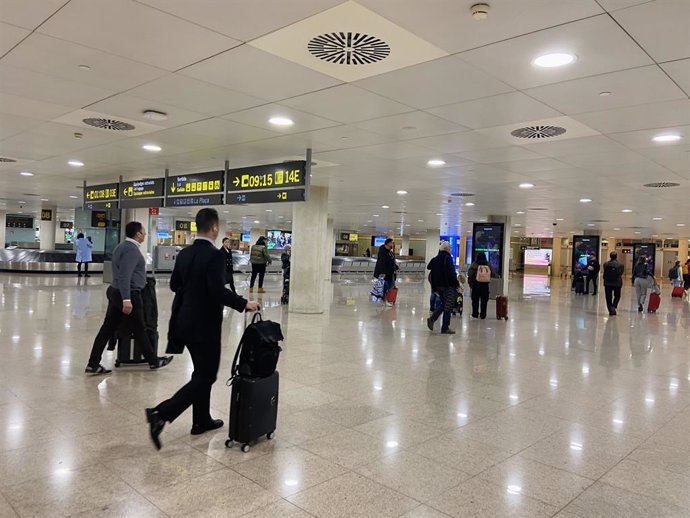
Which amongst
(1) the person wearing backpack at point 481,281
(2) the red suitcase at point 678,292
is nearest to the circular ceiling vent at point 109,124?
(1) the person wearing backpack at point 481,281

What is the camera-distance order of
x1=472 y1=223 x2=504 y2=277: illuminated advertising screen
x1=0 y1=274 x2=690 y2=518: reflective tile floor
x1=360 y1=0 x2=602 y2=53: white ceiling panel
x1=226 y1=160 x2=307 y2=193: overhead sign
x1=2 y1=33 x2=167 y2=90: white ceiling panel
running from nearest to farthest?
x1=0 y1=274 x2=690 y2=518: reflective tile floor
x1=360 y1=0 x2=602 y2=53: white ceiling panel
x1=2 y1=33 x2=167 y2=90: white ceiling panel
x1=226 y1=160 x2=307 y2=193: overhead sign
x1=472 y1=223 x2=504 y2=277: illuminated advertising screen

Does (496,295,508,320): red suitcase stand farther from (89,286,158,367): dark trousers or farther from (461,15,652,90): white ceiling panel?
(89,286,158,367): dark trousers

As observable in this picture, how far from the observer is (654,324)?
45.2 feet

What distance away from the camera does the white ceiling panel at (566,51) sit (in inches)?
163

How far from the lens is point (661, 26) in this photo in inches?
157

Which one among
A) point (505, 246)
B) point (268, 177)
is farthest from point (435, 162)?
point (505, 246)

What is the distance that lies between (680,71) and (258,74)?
4.20 meters

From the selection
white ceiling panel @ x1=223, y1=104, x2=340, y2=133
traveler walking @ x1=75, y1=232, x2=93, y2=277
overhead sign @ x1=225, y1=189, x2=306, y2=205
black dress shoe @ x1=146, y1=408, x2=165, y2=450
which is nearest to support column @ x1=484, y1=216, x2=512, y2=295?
overhead sign @ x1=225, y1=189, x2=306, y2=205

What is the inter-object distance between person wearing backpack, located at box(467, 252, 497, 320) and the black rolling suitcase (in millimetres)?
9681

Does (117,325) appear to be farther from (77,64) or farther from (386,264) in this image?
(386,264)

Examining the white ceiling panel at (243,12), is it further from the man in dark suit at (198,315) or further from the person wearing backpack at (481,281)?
the person wearing backpack at (481,281)

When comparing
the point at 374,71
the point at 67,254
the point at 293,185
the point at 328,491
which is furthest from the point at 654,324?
the point at 67,254

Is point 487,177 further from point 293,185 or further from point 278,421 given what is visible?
point 278,421

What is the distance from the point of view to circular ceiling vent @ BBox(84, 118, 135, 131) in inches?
316
